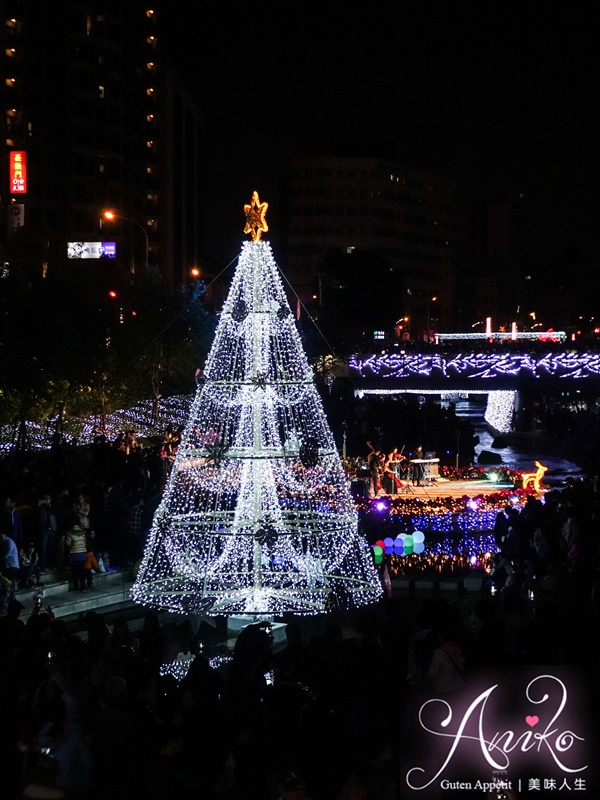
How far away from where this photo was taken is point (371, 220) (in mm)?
136625

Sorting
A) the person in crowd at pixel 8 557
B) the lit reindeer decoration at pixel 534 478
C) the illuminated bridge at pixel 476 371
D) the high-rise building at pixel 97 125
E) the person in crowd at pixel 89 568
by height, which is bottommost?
the person in crowd at pixel 89 568

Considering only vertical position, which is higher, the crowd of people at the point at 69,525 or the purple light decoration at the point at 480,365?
the purple light decoration at the point at 480,365

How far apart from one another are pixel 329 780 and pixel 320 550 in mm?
9272

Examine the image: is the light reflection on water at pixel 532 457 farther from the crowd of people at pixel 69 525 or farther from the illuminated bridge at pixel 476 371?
the crowd of people at pixel 69 525

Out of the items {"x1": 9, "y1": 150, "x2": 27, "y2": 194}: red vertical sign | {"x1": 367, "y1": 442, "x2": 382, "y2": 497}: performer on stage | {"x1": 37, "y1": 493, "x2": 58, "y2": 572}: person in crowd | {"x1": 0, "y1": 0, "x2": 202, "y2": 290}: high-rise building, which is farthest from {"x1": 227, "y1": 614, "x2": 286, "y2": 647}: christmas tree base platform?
{"x1": 0, "y1": 0, "x2": 202, "y2": 290}: high-rise building

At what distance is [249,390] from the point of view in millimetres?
16688

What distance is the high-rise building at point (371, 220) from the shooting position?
134 meters

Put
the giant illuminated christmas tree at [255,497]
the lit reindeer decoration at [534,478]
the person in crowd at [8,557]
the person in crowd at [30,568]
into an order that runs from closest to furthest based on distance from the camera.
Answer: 1. the giant illuminated christmas tree at [255,497]
2. the person in crowd at [8,557]
3. the person in crowd at [30,568]
4. the lit reindeer decoration at [534,478]

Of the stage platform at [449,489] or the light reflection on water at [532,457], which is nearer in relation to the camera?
the stage platform at [449,489]

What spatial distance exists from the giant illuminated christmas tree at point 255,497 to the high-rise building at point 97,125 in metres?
45.0

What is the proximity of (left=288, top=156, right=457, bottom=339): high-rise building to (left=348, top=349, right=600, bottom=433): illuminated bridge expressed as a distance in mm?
69523

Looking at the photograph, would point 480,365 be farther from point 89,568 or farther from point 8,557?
point 8,557
